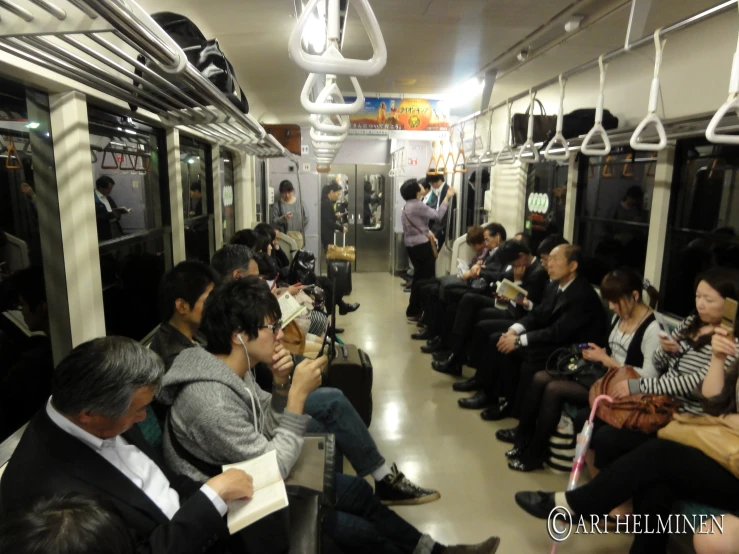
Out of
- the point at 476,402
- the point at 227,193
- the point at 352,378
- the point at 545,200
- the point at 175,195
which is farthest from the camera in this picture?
the point at 227,193

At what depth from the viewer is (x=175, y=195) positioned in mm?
3584

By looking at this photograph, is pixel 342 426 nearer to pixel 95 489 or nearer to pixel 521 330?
pixel 95 489

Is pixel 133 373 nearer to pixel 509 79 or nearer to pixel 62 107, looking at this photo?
pixel 62 107

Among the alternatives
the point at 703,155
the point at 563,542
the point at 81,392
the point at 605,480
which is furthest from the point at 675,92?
the point at 81,392

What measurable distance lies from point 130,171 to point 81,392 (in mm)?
2017

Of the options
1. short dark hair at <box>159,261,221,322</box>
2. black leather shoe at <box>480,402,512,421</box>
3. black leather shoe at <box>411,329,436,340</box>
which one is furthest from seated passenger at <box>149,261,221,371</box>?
black leather shoe at <box>411,329,436,340</box>

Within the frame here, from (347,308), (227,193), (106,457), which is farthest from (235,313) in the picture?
(347,308)

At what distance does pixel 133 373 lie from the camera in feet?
4.36

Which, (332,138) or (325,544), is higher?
(332,138)

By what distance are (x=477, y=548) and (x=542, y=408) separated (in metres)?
1.08

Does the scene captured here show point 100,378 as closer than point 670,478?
Yes

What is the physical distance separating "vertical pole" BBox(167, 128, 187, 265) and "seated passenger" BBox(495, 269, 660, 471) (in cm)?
264

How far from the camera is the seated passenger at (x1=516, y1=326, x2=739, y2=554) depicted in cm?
200

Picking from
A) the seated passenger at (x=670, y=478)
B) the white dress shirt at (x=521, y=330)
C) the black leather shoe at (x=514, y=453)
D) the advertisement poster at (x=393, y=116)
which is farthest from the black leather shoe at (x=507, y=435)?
the advertisement poster at (x=393, y=116)
